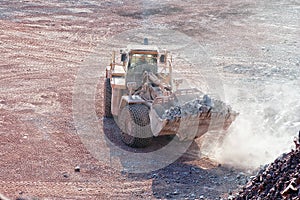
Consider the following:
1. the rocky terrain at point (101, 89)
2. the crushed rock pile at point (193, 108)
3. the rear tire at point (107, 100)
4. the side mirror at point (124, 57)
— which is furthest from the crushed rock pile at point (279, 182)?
the rear tire at point (107, 100)

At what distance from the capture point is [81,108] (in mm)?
15078

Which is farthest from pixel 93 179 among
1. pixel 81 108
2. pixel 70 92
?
pixel 70 92

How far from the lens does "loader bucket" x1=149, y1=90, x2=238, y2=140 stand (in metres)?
11.2

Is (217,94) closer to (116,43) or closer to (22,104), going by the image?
(22,104)

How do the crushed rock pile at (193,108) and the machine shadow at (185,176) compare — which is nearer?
the machine shadow at (185,176)

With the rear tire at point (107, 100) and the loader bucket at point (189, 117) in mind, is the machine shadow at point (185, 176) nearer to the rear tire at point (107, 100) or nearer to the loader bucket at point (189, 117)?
the loader bucket at point (189, 117)

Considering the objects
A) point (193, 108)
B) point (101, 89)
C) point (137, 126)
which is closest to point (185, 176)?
point (193, 108)

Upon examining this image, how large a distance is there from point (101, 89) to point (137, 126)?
5255mm

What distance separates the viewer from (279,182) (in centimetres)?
724

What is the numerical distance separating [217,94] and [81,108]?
394cm

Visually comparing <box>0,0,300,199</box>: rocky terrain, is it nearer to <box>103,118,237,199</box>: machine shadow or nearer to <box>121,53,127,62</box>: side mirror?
<box>103,118,237,199</box>: machine shadow

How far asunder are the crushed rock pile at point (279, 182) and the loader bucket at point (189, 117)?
130 inches

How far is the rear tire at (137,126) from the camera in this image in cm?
1208

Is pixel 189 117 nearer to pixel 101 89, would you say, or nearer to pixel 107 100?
pixel 107 100
